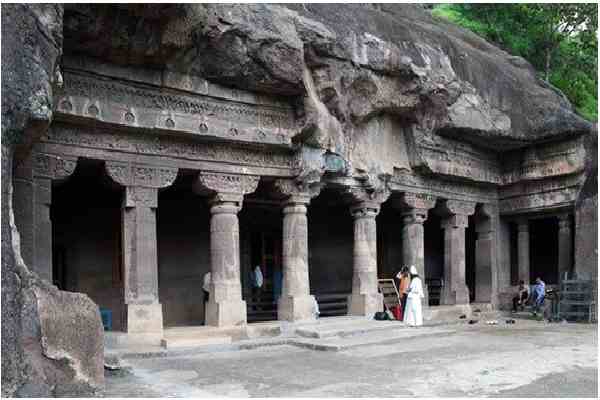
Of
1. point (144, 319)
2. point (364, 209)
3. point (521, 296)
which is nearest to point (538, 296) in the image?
point (521, 296)

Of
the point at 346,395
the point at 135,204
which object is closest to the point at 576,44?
the point at 135,204

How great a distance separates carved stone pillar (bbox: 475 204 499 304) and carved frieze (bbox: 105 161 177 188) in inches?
401

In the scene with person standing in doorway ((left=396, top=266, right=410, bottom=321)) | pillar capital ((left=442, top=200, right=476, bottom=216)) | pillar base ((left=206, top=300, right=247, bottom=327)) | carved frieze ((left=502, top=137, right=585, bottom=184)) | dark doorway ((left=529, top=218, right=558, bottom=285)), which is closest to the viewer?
pillar base ((left=206, top=300, right=247, bottom=327))

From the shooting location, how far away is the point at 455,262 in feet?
55.1

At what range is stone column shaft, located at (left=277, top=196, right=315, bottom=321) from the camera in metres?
12.8

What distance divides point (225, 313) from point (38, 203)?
3.86m

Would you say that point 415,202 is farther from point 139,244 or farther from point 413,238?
point 139,244

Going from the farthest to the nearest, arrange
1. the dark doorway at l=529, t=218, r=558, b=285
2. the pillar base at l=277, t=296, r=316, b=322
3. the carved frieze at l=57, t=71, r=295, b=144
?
the dark doorway at l=529, t=218, r=558, b=285 → the pillar base at l=277, t=296, r=316, b=322 → the carved frieze at l=57, t=71, r=295, b=144

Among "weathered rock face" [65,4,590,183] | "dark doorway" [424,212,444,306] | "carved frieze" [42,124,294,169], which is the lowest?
"dark doorway" [424,212,444,306]

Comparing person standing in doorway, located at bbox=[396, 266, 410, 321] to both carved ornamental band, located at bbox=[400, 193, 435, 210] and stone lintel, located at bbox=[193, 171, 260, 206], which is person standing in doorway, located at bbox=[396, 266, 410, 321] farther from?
stone lintel, located at bbox=[193, 171, 260, 206]

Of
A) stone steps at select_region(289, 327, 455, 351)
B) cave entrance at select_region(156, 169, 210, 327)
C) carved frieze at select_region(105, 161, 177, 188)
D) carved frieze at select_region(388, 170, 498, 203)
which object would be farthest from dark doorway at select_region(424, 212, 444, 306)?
carved frieze at select_region(105, 161, 177, 188)

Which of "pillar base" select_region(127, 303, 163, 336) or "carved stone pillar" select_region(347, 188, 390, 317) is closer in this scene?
"pillar base" select_region(127, 303, 163, 336)

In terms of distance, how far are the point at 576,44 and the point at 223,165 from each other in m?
20.6

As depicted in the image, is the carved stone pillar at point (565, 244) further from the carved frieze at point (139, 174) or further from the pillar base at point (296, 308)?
the carved frieze at point (139, 174)
